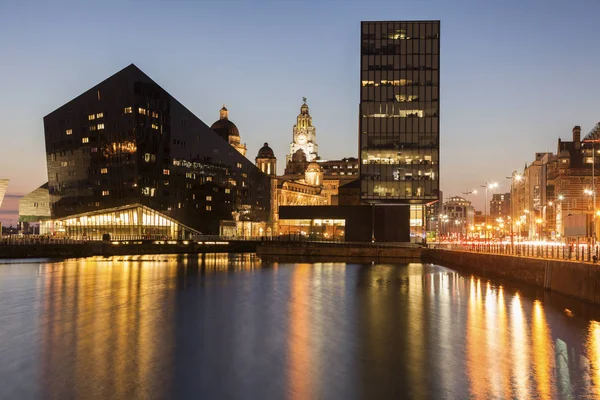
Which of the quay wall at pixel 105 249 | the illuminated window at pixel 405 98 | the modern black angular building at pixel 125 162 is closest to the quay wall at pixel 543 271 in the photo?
the illuminated window at pixel 405 98

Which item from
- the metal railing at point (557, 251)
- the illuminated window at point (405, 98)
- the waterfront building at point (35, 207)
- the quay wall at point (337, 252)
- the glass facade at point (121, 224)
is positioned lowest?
the quay wall at point (337, 252)

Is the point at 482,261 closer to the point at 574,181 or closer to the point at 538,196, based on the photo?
the point at 574,181

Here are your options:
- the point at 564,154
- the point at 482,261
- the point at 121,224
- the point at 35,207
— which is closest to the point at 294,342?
the point at 482,261

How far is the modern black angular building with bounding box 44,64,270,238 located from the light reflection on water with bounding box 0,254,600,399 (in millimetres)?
63163

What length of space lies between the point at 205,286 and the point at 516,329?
30.1 metres

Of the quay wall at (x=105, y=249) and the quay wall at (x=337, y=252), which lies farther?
the quay wall at (x=337, y=252)

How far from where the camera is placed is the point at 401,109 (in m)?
112

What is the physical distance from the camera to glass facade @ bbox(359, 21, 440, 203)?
112m

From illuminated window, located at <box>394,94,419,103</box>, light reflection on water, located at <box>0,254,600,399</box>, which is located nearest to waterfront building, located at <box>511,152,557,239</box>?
illuminated window, located at <box>394,94,419,103</box>

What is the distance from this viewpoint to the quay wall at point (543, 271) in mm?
37344

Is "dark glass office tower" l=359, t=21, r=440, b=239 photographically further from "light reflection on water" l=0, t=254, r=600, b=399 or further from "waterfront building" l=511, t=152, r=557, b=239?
"light reflection on water" l=0, t=254, r=600, b=399

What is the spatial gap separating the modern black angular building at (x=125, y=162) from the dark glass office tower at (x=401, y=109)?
3704 cm

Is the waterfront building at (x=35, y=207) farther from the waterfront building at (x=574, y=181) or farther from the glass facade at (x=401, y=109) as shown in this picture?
the waterfront building at (x=574, y=181)

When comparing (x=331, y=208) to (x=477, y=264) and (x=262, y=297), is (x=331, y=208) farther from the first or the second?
(x=262, y=297)
